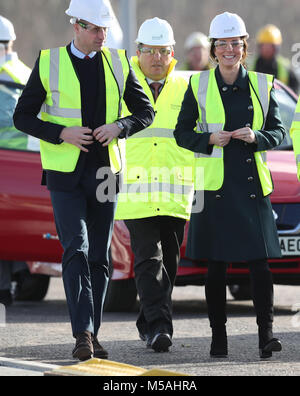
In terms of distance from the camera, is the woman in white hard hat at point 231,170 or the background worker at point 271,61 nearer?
the woman in white hard hat at point 231,170

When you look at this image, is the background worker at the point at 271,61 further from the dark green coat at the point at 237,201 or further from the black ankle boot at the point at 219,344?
the black ankle boot at the point at 219,344

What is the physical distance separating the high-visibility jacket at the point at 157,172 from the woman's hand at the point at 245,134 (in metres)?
0.80

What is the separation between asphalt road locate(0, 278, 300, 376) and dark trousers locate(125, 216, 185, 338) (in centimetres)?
18

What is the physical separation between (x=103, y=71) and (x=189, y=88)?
53 centimetres

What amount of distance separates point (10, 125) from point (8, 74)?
46cm

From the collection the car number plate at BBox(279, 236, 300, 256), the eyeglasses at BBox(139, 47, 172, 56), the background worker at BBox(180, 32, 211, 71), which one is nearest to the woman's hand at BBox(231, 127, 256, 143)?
the eyeglasses at BBox(139, 47, 172, 56)

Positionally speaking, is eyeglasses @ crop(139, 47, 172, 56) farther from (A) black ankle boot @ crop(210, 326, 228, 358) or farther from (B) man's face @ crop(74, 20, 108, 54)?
(A) black ankle boot @ crop(210, 326, 228, 358)

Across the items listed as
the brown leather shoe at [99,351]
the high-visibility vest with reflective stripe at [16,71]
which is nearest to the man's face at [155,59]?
the brown leather shoe at [99,351]

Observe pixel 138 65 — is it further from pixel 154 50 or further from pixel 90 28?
pixel 90 28

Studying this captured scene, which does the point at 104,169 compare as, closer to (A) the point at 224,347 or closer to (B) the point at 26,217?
(A) the point at 224,347

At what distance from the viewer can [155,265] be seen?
8.27 meters

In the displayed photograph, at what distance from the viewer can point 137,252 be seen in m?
8.31

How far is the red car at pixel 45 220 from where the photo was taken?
969cm
